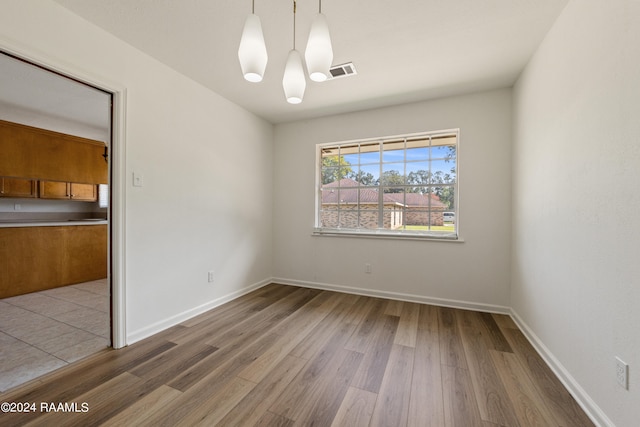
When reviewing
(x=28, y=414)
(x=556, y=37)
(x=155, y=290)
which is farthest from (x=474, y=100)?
(x=28, y=414)

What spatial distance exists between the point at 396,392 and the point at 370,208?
240cm

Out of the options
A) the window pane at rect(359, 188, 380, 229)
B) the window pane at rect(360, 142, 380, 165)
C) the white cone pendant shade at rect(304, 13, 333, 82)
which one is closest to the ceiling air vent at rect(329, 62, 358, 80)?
the white cone pendant shade at rect(304, 13, 333, 82)

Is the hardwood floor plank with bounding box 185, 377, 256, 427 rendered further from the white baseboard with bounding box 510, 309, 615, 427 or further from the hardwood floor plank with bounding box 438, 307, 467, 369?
the white baseboard with bounding box 510, 309, 615, 427

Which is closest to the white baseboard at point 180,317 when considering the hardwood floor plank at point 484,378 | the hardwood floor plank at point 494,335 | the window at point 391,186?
the window at point 391,186

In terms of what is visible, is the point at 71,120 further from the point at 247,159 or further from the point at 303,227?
the point at 303,227

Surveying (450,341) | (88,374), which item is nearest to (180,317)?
(88,374)

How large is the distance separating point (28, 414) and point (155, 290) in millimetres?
1067

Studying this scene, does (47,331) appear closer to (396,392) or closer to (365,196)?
(396,392)

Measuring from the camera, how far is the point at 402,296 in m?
3.36

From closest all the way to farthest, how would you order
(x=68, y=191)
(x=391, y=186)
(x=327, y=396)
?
(x=327, y=396), (x=391, y=186), (x=68, y=191)

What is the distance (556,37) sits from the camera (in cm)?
189

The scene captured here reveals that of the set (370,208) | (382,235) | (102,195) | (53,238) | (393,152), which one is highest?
(393,152)

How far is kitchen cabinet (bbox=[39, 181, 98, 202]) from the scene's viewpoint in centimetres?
408

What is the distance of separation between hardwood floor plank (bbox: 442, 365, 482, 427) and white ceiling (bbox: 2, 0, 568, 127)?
2.59 m
